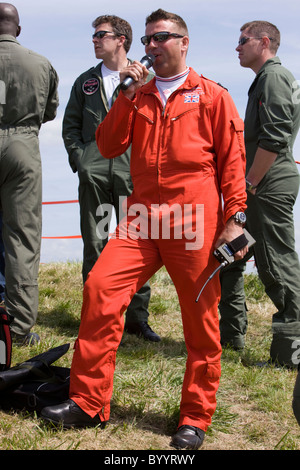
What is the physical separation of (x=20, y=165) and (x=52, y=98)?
768 millimetres

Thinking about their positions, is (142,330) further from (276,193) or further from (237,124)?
(237,124)

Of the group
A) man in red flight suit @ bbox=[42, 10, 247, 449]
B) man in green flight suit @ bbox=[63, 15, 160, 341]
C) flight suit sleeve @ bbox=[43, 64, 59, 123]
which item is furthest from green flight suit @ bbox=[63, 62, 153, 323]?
man in red flight suit @ bbox=[42, 10, 247, 449]

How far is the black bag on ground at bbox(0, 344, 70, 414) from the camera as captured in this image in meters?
4.17

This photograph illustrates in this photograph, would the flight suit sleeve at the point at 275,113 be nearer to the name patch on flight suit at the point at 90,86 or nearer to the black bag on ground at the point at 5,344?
the name patch on flight suit at the point at 90,86

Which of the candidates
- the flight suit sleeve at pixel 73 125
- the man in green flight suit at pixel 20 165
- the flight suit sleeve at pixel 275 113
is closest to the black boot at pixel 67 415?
the man in green flight suit at pixel 20 165

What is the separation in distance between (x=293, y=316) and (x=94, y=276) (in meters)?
2.42

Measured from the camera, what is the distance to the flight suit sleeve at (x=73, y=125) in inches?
244

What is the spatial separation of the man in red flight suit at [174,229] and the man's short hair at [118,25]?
86.5 inches

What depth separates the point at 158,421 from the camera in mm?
4184

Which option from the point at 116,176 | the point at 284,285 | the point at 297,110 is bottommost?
the point at 284,285

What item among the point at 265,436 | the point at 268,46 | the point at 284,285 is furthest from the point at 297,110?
the point at 265,436

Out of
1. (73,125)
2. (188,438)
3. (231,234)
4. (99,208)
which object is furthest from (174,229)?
(73,125)
